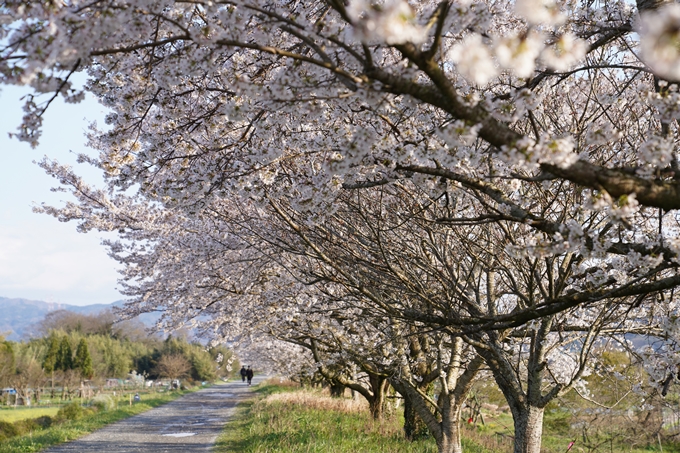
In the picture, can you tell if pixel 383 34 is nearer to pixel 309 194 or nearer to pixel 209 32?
pixel 209 32

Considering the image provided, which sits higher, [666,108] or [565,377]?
[666,108]

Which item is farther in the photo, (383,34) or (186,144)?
(186,144)

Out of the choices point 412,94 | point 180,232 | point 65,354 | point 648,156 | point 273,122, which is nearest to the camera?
point 412,94

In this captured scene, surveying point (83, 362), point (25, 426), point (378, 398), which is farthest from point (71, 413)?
point (83, 362)

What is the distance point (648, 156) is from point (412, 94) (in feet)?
4.03

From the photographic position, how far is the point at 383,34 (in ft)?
6.10

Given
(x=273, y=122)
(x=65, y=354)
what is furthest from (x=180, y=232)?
(x=65, y=354)

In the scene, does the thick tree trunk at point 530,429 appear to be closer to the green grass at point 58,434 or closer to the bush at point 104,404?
the green grass at point 58,434

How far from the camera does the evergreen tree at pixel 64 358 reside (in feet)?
168

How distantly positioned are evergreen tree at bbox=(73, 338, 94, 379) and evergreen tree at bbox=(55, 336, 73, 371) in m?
0.71

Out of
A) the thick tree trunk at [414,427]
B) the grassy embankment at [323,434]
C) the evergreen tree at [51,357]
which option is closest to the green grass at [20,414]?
the grassy embankment at [323,434]

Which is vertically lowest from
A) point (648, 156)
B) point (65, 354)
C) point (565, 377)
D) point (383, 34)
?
point (65, 354)

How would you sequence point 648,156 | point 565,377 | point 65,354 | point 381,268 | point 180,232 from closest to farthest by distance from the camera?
point 648,156
point 381,268
point 180,232
point 565,377
point 65,354

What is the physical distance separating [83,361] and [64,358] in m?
2.15
